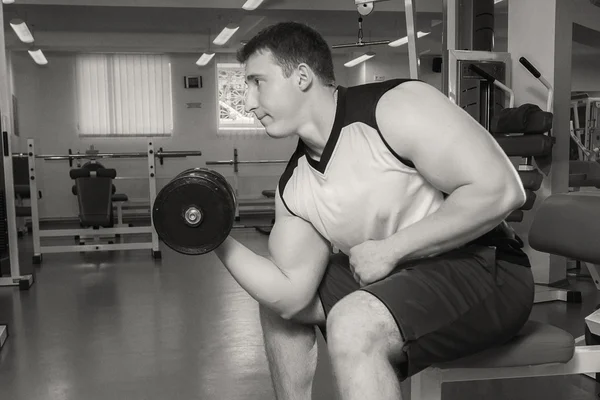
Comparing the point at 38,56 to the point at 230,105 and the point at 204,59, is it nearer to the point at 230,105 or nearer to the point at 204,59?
the point at 204,59

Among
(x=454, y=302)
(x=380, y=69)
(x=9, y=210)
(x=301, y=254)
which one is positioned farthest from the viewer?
(x=380, y=69)

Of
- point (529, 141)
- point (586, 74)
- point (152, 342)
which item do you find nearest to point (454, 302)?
point (152, 342)

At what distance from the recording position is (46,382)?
206 centimetres

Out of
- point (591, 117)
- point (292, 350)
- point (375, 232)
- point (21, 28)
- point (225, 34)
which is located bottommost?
point (292, 350)

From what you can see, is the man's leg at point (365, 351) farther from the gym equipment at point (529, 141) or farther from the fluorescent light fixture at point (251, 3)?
the fluorescent light fixture at point (251, 3)

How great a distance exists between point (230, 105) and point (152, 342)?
23.1 feet

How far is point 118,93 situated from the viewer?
343 inches

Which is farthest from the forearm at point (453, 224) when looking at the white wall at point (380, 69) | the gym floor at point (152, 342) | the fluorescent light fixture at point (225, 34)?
the white wall at point (380, 69)

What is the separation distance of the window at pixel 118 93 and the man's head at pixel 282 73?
7.92m

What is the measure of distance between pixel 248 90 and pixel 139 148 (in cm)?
791

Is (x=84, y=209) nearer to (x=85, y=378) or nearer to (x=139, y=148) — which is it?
(x=85, y=378)

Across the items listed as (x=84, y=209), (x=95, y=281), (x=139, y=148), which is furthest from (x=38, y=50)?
(x=95, y=281)

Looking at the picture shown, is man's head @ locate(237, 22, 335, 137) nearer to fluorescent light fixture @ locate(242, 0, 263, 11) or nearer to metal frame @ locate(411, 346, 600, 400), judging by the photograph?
metal frame @ locate(411, 346, 600, 400)

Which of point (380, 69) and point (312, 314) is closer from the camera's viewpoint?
point (312, 314)
